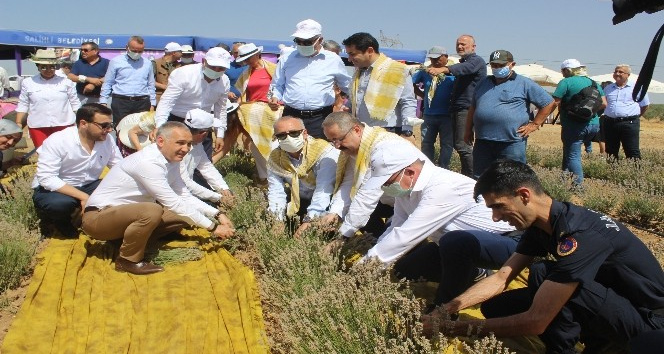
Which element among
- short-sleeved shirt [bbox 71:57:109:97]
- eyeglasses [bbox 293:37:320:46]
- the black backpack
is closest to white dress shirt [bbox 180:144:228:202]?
eyeglasses [bbox 293:37:320:46]

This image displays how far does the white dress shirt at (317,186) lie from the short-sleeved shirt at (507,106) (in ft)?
5.36

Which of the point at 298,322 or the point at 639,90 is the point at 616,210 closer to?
the point at 298,322

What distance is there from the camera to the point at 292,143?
5.09 metres

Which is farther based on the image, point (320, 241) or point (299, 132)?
point (299, 132)

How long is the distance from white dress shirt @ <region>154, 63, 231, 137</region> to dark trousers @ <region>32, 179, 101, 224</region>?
1.29m

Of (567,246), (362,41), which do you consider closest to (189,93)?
(362,41)

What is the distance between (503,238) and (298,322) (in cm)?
140

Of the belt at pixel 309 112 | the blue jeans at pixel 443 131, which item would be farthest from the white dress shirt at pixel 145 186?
the blue jeans at pixel 443 131

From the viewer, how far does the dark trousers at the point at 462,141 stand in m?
6.90

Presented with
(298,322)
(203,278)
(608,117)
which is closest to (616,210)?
(608,117)

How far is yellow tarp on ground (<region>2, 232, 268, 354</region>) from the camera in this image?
11.3 ft

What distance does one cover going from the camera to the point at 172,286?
14.0 ft

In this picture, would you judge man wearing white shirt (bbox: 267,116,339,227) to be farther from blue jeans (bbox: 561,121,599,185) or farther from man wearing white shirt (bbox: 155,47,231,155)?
blue jeans (bbox: 561,121,599,185)

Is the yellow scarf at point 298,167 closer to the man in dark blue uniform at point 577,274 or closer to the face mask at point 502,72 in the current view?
the face mask at point 502,72
